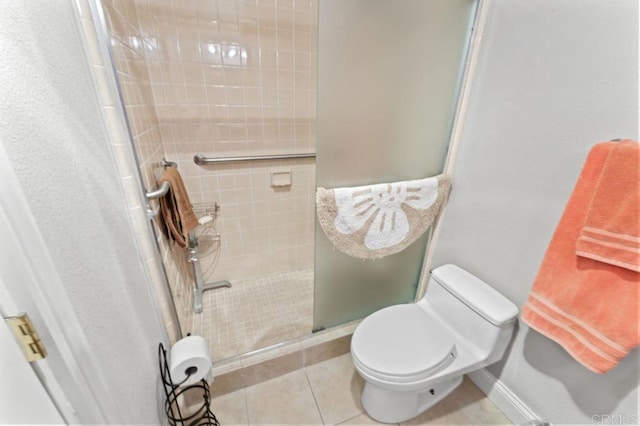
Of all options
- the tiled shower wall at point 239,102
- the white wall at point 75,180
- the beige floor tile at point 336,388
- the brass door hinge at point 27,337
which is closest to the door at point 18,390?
the brass door hinge at point 27,337

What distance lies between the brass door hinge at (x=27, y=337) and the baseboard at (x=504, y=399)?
1.70 metres

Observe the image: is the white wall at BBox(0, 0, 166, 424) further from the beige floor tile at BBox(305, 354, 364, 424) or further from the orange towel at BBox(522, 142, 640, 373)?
Answer: the orange towel at BBox(522, 142, 640, 373)

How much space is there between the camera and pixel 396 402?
1.17 m

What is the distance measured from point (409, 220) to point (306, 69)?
1.17 meters

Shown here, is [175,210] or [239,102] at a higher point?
[239,102]

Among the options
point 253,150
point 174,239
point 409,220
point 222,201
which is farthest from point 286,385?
point 253,150

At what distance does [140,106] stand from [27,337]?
1007 millimetres

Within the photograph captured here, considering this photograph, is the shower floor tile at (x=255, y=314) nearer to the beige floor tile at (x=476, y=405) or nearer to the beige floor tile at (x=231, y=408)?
the beige floor tile at (x=231, y=408)

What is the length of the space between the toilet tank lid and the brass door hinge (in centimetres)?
137

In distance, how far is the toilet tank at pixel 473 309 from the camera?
110cm

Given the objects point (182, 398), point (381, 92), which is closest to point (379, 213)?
point (381, 92)

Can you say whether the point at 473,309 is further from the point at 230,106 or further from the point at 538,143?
the point at 230,106

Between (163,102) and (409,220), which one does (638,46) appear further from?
(163,102)

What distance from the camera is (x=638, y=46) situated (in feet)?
2.42
